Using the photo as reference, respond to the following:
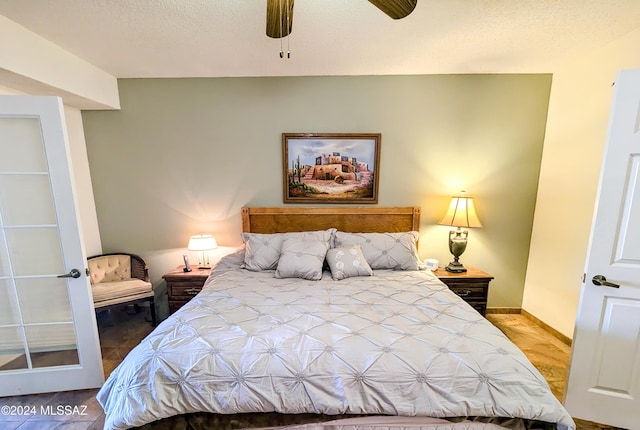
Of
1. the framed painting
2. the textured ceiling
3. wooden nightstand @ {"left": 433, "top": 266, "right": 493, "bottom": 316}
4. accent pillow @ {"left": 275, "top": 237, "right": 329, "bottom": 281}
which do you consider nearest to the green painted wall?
the framed painting

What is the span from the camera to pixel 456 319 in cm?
154

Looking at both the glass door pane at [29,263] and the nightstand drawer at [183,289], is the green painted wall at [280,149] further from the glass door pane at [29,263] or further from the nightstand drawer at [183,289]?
the glass door pane at [29,263]

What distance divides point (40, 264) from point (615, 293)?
381 cm

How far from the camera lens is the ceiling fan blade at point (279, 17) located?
1281 mm

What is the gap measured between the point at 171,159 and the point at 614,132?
364cm

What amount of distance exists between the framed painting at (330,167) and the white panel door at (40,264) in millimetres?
1796

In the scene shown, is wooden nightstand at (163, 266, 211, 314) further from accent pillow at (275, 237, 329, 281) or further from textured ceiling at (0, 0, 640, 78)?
textured ceiling at (0, 0, 640, 78)

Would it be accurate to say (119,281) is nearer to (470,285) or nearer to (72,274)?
(72,274)

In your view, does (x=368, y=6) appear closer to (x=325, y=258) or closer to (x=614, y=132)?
(x=614, y=132)

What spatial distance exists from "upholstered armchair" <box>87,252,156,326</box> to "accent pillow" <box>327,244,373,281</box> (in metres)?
2.00

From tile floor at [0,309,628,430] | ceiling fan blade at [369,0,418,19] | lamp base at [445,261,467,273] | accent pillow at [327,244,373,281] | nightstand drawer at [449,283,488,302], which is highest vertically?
ceiling fan blade at [369,0,418,19]

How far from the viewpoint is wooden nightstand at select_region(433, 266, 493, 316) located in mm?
2539

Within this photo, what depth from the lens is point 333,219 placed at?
2896 mm

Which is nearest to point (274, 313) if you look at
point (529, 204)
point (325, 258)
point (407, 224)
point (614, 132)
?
point (325, 258)
